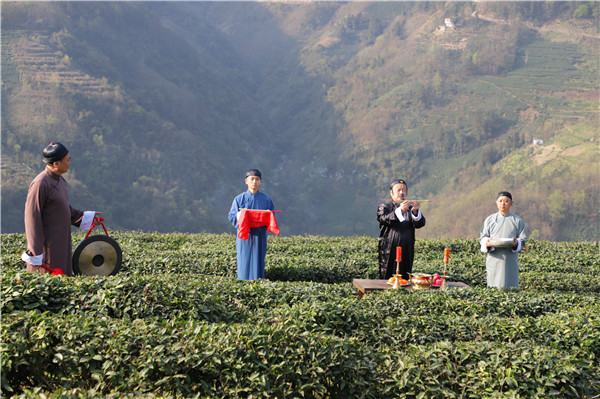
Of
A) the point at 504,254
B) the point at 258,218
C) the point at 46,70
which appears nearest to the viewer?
the point at 504,254

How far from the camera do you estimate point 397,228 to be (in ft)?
21.8

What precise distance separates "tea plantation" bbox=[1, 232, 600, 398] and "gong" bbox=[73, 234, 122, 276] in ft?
3.20

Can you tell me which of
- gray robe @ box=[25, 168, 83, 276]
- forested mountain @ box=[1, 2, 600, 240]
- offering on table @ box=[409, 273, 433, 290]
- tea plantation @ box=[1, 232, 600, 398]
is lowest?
tea plantation @ box=[1, 232, 600, 398]

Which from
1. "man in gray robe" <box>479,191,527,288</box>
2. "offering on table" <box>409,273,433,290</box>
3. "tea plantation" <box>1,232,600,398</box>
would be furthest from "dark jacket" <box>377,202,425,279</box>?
"man in gray robe" <box>479,191,527,288</box>

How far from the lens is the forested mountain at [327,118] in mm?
49844

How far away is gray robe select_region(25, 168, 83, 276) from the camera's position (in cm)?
513

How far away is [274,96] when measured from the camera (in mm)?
84500

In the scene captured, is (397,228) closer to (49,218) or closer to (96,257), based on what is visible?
(96,257)

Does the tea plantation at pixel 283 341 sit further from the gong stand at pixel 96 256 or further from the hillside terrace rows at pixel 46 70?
the hillside terrace rows at pixel 46 70

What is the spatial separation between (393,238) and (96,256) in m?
3.63

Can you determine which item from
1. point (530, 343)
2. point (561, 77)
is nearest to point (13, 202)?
point (530, 343)

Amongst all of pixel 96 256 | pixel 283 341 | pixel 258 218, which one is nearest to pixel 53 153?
pixel 96 256

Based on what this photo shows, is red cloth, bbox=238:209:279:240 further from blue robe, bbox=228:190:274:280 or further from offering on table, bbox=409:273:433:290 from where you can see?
offering on table, bbox=409:273:433:290

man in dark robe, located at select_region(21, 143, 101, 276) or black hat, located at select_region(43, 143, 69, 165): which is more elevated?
black hat, located at select_region(43, 143, 69, 165)
